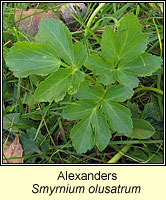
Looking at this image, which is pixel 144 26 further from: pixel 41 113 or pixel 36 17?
pixel 41 113

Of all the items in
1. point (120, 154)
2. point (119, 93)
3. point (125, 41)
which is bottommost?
point (120, 154)

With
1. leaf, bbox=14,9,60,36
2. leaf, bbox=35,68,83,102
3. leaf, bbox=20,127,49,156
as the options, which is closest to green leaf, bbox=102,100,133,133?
leaf, bbox=35,68,83,102

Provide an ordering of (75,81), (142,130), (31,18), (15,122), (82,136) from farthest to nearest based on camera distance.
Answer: (31,18) < (15,122) < (142,130) < (82,136) < (75,81)

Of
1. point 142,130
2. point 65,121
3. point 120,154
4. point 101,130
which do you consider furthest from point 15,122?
point 142,130

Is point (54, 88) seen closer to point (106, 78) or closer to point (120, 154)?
point (106, 78)

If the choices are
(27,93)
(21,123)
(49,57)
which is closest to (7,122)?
(21,123)

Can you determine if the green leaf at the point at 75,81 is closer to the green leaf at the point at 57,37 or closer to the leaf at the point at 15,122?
the green leaf at the point at 57,37

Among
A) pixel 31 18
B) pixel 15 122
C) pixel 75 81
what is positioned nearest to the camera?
pixel 75 81
